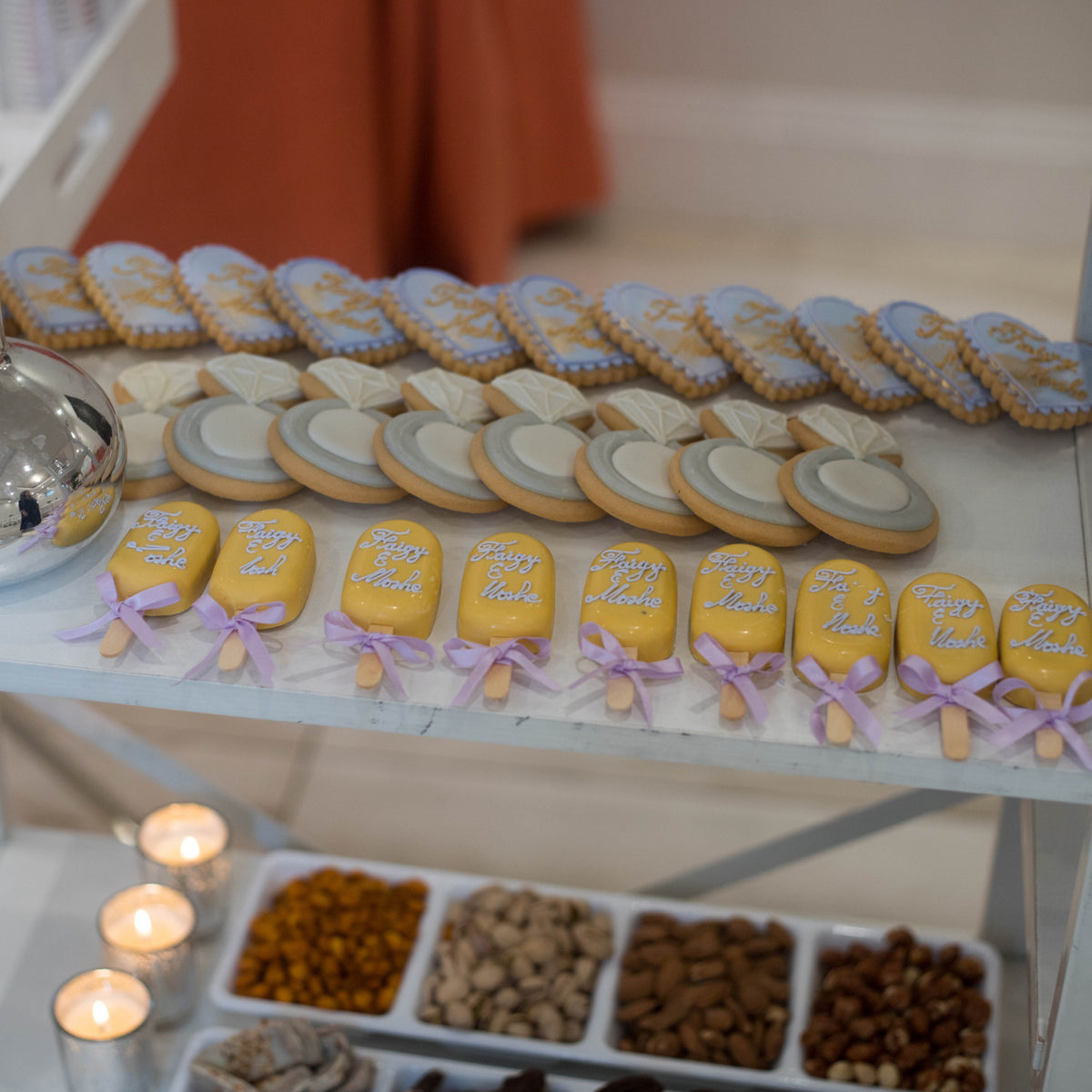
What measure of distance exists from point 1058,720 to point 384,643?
43 centimetres

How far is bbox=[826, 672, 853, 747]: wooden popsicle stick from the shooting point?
796mm

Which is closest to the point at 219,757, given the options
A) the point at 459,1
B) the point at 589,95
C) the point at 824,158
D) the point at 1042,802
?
the point at 1042,802

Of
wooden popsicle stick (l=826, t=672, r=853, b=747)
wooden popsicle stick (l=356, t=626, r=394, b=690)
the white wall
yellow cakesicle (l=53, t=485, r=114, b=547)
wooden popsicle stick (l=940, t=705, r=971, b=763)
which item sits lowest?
the white wall

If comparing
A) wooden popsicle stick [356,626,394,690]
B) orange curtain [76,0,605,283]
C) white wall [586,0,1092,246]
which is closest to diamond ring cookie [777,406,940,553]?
wooden popsicle stick [356,626,394,690]

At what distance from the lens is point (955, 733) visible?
2.62 feet

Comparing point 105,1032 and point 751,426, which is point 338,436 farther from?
point 105,1032

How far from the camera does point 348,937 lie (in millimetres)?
1415

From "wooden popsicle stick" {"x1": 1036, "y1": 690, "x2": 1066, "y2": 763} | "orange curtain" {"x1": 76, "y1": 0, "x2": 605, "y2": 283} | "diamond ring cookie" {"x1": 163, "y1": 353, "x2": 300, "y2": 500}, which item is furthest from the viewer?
"orange curtain" {"x1": 76, "y1": 0, "x2": 605, "y2": 283}

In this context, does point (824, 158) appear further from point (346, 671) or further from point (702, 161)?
point (346, 671)

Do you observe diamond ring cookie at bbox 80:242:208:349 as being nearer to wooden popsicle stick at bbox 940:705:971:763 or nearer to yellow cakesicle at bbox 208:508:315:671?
yellow cakesicle at bbox 208:508:315:671

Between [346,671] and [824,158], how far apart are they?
325 centimetres

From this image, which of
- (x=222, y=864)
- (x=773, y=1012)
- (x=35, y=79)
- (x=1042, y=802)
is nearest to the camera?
(x=1042, y=802)

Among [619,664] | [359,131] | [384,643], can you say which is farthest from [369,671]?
[359,131]

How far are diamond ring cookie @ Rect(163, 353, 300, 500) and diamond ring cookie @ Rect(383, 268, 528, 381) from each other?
136 mm
